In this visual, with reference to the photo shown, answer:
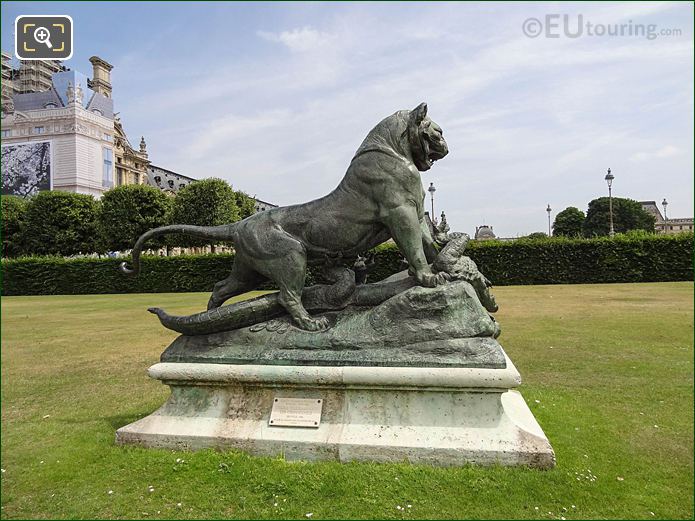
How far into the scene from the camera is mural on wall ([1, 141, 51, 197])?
48375mm

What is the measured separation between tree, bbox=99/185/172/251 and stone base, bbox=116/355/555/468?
34.5 metres

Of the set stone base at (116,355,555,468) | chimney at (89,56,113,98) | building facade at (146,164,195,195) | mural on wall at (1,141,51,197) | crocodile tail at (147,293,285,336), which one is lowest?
stone base at (116,355,555,468)

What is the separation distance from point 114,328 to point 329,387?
1048 centimetres

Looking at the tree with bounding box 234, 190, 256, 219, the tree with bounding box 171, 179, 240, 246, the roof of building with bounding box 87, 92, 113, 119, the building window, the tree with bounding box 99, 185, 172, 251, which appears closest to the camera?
the tree with bounding box 99, 185, 172, 251

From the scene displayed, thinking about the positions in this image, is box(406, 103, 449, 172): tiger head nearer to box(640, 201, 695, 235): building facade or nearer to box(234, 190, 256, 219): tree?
box(234, 190, 256, 219): tree

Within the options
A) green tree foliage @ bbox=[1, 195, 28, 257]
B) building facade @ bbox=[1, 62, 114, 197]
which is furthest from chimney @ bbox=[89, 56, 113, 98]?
green tree foliage @ bbox=[1, 195, 28, 257]

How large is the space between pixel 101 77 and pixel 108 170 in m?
16.7

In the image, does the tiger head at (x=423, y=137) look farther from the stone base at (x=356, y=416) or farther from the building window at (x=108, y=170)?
the building window at (x=108, y=170)

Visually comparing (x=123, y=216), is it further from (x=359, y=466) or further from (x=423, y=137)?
(x=359, y=466)

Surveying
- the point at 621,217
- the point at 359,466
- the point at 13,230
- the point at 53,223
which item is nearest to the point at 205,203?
the point at 53,223

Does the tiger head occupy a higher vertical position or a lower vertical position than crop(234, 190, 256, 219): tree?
lower

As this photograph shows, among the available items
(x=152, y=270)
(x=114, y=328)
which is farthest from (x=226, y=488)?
(x=152, y=270)

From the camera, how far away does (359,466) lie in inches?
143

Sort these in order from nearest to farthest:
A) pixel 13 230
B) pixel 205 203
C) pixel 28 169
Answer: pixel 13 230, pixel 205 203, pixel 28 169
